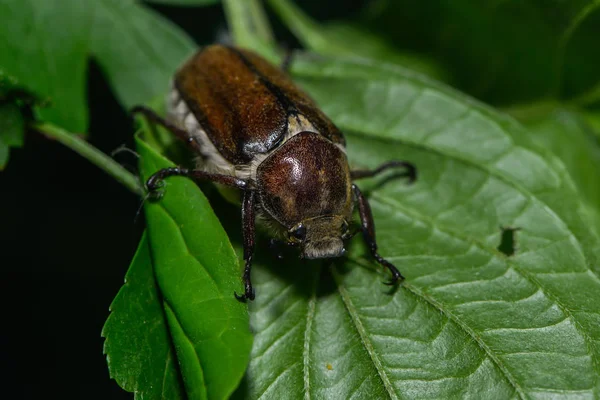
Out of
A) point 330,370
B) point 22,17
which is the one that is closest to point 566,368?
point 330,370

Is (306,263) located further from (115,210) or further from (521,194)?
(115,210)

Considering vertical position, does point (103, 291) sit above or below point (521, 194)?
below

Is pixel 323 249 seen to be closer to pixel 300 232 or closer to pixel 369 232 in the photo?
pixel 300 232

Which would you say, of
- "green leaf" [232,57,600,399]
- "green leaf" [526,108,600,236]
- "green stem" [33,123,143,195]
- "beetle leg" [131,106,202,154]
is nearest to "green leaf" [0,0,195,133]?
"green stem" [33,123,143,195]

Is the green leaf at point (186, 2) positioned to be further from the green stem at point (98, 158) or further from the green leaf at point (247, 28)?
the green stem at point (98, 158)

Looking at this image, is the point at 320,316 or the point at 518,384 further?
the point at 320,316

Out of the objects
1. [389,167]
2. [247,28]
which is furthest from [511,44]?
[247,28]
